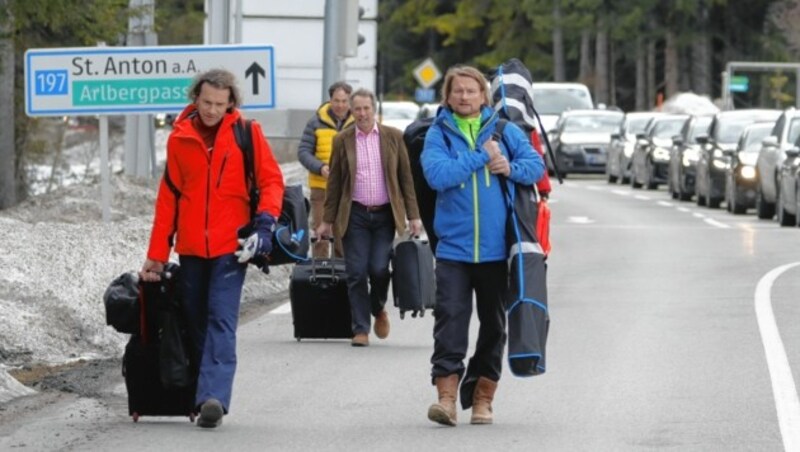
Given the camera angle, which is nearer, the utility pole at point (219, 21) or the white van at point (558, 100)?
the utility pole at point (219, 21)

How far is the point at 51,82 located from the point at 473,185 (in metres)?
9.64

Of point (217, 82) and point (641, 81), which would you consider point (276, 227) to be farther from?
point (641, 81)

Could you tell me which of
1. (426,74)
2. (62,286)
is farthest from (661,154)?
(62,286)

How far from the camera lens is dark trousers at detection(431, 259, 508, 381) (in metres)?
10.3

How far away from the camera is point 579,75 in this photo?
9950cm

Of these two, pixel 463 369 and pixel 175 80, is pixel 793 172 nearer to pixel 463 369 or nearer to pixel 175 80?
pixel 175 80

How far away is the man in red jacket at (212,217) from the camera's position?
10.2 m

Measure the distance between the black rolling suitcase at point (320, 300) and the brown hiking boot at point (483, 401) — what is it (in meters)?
3.84

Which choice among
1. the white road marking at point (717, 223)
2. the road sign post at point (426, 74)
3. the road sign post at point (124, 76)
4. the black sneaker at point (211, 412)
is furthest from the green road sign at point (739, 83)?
the black sneaker at point (211, 412)

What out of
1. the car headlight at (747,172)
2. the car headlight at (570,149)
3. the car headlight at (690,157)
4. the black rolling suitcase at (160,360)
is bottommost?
the car headlight at (570,149)

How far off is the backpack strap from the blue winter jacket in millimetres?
783

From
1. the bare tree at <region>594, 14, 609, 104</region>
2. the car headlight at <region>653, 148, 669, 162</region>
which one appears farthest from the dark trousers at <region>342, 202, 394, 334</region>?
the bare tree at <region>594, 14, 609, 104</region>

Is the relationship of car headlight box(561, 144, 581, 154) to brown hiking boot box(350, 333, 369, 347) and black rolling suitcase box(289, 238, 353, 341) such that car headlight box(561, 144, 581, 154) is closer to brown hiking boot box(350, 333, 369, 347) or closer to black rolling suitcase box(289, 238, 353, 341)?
black rolling suitcase box(289, 238, 353, 341)

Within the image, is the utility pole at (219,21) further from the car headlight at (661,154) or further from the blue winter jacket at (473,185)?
the car headlight at (661,154)
